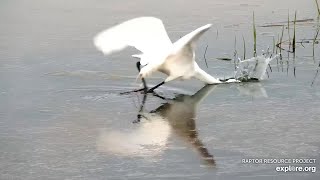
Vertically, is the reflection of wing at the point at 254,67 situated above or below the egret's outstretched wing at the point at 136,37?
below

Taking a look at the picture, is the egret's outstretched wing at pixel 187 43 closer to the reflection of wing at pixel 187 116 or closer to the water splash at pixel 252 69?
the reflection of wing at pixel 187 116

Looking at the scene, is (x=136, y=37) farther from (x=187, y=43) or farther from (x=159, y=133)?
(x=159, y=133)

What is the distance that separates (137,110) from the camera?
220 inches

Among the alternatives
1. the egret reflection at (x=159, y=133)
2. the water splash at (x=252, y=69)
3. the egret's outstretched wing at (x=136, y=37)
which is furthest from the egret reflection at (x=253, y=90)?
the egret's outstretched wing at (x=136, y=37)

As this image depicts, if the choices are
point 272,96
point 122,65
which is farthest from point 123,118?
point 122,65

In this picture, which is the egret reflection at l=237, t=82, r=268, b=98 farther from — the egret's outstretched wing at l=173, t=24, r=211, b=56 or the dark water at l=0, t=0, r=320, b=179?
the egret's outstretched wing at l=173, t=24, r=211, b=56

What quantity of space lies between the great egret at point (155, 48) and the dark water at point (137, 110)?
0.19 metres

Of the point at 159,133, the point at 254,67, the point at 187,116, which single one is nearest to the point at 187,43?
the point at 187,116

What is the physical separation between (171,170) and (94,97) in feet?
6.30

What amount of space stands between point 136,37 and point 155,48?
26cm

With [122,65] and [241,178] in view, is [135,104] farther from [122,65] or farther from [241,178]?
[241,178]

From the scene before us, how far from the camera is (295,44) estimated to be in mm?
7867

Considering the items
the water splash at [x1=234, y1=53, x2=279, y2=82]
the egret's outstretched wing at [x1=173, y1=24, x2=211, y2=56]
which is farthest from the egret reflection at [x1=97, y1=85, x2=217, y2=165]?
the water splash at [x1=234, y1=53, x2=279, y2=82]

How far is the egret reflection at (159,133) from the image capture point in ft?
14.9
